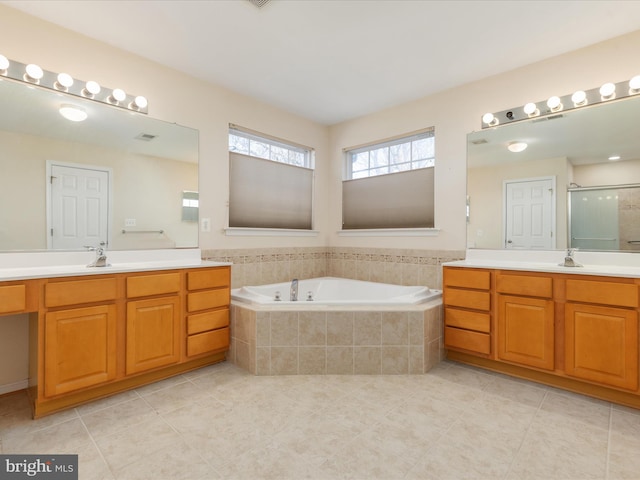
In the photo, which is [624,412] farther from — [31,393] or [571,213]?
[31,393]

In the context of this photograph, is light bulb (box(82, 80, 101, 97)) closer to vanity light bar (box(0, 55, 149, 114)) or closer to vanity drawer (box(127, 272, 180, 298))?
vanity light bar (box(0, 55, 149, 114))

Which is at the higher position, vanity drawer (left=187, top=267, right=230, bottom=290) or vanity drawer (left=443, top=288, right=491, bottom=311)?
vanity drawer (left=187, top=267, right=230, bottom=290)

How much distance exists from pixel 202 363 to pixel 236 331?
36cm

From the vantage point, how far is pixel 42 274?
1.86m

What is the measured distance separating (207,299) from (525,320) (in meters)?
2.43

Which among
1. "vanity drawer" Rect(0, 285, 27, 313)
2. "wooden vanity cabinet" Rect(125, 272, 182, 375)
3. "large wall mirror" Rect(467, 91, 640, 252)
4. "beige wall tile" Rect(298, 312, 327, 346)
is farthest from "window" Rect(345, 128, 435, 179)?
"vanity drawer" Rect(0, 285, 27, 313)

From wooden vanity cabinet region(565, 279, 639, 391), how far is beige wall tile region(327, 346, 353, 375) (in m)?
1.48

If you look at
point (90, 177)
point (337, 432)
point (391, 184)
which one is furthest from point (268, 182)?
point (337, 432)

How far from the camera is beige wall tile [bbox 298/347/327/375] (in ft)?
8.15

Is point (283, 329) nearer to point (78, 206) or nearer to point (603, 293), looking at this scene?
point (78, 206)

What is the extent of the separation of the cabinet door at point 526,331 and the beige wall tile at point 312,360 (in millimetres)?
1357

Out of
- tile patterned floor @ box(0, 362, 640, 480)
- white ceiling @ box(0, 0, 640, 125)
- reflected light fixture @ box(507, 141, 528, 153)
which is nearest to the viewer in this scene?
tile patterned floor @ box(0, 362, 640, 480)

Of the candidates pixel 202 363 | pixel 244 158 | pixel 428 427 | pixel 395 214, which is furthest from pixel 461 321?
pixel 244 158

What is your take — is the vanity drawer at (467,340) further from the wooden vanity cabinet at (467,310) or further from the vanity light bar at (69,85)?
the vanity light bar at (69,85)
